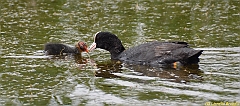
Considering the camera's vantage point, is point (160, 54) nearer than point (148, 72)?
No

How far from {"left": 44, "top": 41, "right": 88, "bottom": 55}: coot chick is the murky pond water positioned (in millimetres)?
209

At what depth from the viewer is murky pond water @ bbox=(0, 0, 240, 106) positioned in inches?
352

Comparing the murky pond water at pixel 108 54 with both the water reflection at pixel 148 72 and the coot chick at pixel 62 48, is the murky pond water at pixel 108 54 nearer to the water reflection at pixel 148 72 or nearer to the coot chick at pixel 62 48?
the water reflection at pixel 148 72

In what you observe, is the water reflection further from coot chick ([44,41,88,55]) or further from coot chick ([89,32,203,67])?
coot chick ([44,41,88,55])

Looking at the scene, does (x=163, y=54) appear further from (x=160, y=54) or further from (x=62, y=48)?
(x=62, y=48)

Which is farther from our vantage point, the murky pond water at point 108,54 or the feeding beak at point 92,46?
the feeding beak at point 92,46

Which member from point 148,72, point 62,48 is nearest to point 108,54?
point 62,48

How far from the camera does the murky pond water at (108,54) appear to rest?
893 cm

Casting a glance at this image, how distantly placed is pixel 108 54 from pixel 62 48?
1.09 meters

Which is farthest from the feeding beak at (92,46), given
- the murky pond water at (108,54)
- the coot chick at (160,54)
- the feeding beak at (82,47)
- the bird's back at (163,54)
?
the bird's back at (163,54)

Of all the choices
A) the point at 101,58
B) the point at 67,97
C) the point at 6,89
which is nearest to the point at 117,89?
the point at 67,97

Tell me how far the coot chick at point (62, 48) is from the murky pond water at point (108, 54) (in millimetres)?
209

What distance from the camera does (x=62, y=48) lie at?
13.5m

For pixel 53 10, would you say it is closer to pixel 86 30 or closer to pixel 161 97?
pixel 86 30
